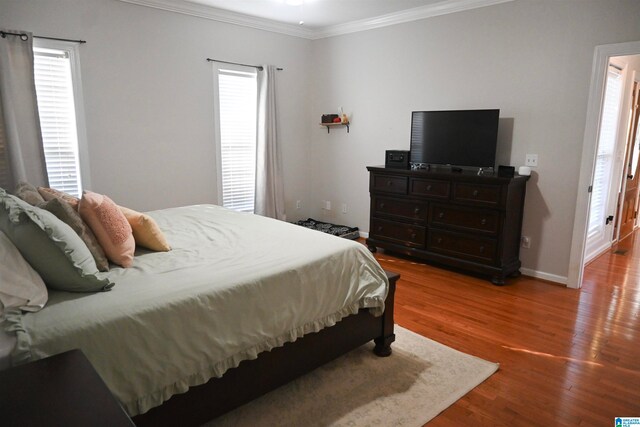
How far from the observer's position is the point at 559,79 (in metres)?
3.68

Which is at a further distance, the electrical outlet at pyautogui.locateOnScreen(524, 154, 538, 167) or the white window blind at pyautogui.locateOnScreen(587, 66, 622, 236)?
the white window blind at pyautogui.locateOnScreen(587, 66, 622, 236)

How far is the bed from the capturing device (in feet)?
5.03

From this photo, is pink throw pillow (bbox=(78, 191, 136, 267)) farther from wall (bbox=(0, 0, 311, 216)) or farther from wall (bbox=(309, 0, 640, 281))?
wall (bbox=(309, 0, 640, 281))

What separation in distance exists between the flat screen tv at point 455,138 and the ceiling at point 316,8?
119 centimetres

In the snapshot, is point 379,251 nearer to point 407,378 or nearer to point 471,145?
point 471,145

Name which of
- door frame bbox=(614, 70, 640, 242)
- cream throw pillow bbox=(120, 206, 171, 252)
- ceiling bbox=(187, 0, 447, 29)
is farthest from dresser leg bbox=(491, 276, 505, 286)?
cream throw pillow bbox=(120, 206, 171, 252)

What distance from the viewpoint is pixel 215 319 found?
1798 mm

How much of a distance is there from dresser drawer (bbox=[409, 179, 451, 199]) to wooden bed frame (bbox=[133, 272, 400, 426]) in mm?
1815

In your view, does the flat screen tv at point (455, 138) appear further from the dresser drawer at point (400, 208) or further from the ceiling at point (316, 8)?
the ceiling at point (316, 8)

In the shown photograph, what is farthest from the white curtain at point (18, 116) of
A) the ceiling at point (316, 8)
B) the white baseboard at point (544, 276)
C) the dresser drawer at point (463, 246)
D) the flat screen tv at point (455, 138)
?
the white baseboard at point (544, 276)

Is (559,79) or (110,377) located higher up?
(559,79)

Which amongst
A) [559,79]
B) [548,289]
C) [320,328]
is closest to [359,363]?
[320,328]

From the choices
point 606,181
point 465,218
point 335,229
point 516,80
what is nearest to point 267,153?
point 335,229

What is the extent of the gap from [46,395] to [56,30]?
11.9 feet
